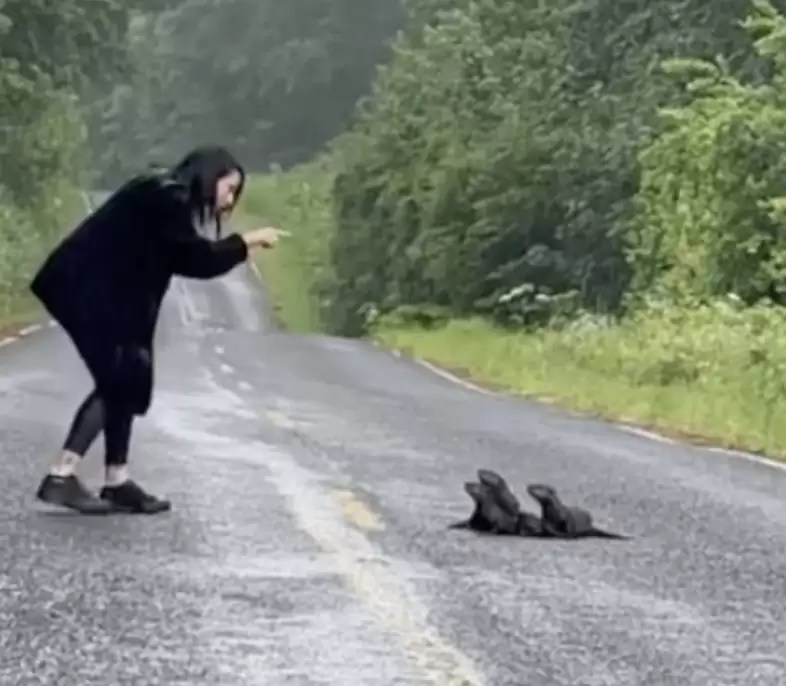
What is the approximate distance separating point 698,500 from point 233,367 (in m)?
15.4

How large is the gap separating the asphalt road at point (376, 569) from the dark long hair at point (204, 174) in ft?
4.67

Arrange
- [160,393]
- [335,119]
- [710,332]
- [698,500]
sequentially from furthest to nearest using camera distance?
[335,119] → [710,332] → [160,393] → [698,500]

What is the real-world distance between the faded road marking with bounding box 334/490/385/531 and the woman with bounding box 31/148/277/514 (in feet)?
3.66

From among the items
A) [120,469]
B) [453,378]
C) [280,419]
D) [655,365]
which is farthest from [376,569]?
[453,378]

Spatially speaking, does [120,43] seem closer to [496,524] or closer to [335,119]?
[496,524]

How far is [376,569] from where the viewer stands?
8453 mm

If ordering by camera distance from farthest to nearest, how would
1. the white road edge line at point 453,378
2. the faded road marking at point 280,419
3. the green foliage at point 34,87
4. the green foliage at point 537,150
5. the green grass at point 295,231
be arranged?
the green grass at point 295,231, the green foliage at point 34,87, the green foliage at point 537,150, the white road edge line at point 453,378, the faded road marking at point 280,419

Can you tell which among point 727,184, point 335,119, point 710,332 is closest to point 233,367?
point 710,332

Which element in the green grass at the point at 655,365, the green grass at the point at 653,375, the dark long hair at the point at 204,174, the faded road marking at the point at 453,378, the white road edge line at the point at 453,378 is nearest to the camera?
the dark long hair at the point at 204,174

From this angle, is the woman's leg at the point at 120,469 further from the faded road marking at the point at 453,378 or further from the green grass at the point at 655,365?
the faded road marking at the point at 453,378

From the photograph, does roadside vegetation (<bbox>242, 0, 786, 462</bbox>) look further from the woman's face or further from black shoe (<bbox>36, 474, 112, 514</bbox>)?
the woman's face

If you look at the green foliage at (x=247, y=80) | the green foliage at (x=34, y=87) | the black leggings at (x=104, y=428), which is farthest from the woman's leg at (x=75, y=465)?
the green foliage at (x=247, y=80)

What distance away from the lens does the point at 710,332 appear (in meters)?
26.4

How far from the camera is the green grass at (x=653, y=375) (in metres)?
19.5
